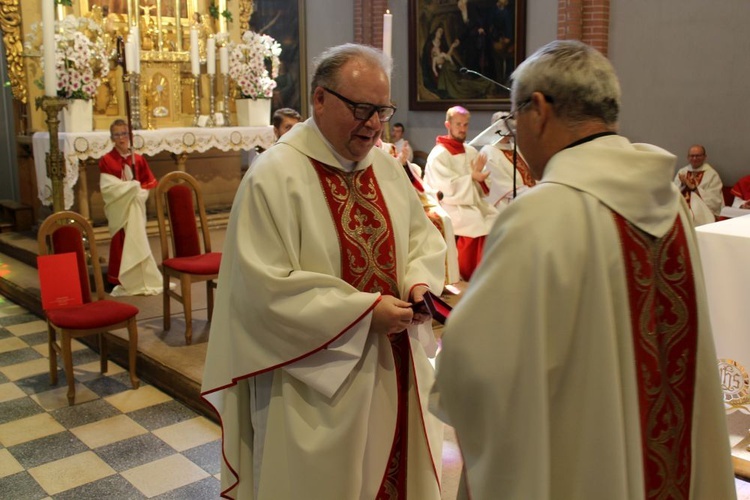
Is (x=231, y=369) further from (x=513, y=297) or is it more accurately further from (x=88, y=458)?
(x=88, y=458)

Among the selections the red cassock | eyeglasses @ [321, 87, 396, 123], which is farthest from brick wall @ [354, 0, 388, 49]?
eyeglasses @ [321, 87, 396, 123]

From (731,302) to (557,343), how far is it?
8.23ft

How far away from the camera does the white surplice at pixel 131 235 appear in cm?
632

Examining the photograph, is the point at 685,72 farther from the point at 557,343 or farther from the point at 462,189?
the point at 557,343

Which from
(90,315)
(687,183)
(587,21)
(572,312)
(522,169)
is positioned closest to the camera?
(572,312)

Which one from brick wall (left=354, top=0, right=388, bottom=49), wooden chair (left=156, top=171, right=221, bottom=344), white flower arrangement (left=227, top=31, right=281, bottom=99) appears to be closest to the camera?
wooden chair (left=156, top=171, right=221, bottom=344)

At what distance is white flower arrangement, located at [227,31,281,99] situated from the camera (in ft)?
29.2

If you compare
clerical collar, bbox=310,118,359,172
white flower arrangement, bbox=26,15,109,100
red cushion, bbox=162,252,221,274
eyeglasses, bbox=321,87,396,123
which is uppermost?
white flower arrangement, bbox=26,15,109,100

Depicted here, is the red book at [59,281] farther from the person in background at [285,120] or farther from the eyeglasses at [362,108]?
the eyeglasses at [362,108]

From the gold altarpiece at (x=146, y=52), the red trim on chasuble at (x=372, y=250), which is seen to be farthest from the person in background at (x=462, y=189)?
the red trim on chasuble at (x=372, y=250)

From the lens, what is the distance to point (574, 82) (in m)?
1.47

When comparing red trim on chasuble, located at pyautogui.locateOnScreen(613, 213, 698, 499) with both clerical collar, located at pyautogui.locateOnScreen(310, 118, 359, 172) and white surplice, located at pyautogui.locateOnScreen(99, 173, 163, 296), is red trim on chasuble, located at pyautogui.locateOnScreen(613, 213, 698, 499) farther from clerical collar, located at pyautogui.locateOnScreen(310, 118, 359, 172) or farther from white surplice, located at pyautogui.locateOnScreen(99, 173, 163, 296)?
white surplice, located at pyautogui.locateOnScreen(99, 173, 163, 296)

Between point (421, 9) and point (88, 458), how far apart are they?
31.8ft

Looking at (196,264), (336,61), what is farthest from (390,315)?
(196,264)
